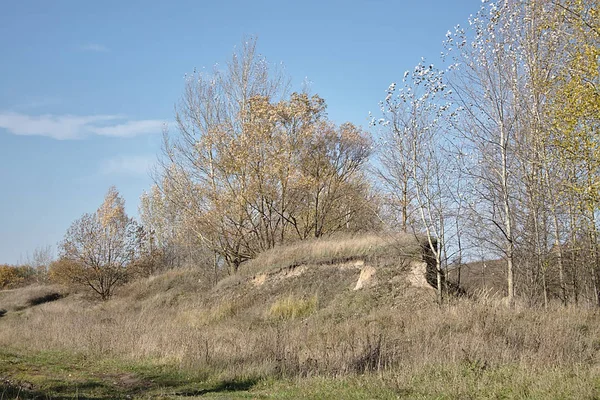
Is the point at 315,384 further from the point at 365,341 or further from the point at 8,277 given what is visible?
the point at 8,277

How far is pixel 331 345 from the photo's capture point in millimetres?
13336

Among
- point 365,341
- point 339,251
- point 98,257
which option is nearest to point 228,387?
point 365,341

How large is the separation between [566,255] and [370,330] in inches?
319

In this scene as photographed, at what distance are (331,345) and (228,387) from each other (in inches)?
125

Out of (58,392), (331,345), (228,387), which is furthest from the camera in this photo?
(331,345)

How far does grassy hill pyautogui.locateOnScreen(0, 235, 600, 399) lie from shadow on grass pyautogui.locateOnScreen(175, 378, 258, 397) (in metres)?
0.04

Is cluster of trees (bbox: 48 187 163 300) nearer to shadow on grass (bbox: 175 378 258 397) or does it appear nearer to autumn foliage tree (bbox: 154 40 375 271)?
autumn foliage tree (bbox: 154 40 375 271)

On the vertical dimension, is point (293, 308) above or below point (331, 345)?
above

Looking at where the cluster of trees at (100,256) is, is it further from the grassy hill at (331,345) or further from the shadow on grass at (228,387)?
the shadow on grass at (228,387)

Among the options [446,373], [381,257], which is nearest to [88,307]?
[381,257]

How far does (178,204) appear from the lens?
32.2m

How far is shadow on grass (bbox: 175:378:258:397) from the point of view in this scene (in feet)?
34.9

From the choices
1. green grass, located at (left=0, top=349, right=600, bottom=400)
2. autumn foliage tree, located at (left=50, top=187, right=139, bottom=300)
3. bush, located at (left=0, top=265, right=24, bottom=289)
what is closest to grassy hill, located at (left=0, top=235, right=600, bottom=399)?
green grass, located at (left=0, top=349, right=600, bottom=400)

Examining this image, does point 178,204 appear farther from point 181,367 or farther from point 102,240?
point 181,367
